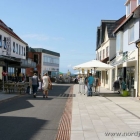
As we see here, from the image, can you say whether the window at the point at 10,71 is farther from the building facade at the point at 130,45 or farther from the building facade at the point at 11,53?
the building facade at the point at 130,45

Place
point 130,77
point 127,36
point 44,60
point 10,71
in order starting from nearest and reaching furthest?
point 130,77 < point 127,36 < point 10,71 < point 44,60

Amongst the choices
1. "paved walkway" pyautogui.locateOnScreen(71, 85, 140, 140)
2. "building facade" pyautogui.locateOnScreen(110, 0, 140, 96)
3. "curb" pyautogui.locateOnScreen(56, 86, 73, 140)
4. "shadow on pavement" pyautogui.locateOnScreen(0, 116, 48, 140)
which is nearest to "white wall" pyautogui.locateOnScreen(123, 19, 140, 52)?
"building facade" pyautogui.locateOnScreen(110, 0, 140, 96)

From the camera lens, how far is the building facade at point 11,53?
26125 millimetres

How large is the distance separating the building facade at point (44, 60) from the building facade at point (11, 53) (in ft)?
54.0

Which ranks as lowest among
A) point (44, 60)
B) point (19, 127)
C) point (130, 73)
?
point (19, 127)

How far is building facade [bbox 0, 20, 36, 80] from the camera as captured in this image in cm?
2612

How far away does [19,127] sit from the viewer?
784cm

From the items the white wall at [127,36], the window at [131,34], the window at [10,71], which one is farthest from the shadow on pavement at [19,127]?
the window at [10,71]

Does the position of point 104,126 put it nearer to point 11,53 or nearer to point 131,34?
point 131,34

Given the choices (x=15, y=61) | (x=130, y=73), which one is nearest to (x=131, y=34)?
(x=130, y=73)

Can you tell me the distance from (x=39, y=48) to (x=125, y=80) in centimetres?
4153

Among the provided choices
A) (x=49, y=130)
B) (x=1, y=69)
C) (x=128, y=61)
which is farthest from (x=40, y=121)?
(x=1, y=69)

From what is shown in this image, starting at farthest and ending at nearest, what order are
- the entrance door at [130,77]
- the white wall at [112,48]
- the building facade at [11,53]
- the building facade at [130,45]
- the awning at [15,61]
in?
→ the white wall at [112,48] < the building facade at [11,53] < the awning at [15,61] < the entrance door at [130,77] < the building facade at [130,45]

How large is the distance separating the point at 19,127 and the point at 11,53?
23.3m
